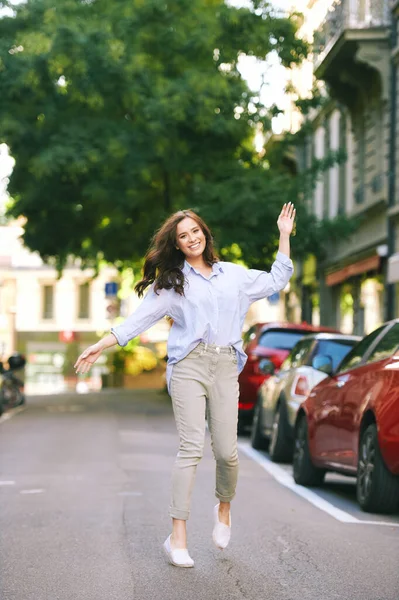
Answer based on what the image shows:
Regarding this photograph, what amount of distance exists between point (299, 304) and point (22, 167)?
16040mm

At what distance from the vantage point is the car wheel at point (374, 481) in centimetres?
968

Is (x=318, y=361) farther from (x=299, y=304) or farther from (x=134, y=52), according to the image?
(x=299, y=304)

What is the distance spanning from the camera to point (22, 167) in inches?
1104

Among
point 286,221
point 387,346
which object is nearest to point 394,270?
point 387,346

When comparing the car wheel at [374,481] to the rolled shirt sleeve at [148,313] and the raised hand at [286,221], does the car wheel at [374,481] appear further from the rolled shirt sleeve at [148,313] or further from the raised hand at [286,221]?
the rolled shirt sleeve at [148,313]

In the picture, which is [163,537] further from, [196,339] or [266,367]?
[266,367]

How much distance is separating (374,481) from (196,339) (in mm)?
3235

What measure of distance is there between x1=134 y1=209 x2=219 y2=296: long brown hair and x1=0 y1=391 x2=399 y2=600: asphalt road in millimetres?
1387

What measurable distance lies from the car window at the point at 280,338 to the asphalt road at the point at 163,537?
4021 mm

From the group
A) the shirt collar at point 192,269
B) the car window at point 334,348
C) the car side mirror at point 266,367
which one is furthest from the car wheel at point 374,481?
the car side mirror at point 266,367

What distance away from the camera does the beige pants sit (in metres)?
6.85

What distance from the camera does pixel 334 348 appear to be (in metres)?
14.6

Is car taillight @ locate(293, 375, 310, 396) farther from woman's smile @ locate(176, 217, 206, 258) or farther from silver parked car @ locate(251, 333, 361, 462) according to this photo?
woman's smile @ locate(176, 217, 206, 258)

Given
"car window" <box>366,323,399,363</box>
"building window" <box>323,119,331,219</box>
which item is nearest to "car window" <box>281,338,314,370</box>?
"car window" <box>366,323,399,363</box>
